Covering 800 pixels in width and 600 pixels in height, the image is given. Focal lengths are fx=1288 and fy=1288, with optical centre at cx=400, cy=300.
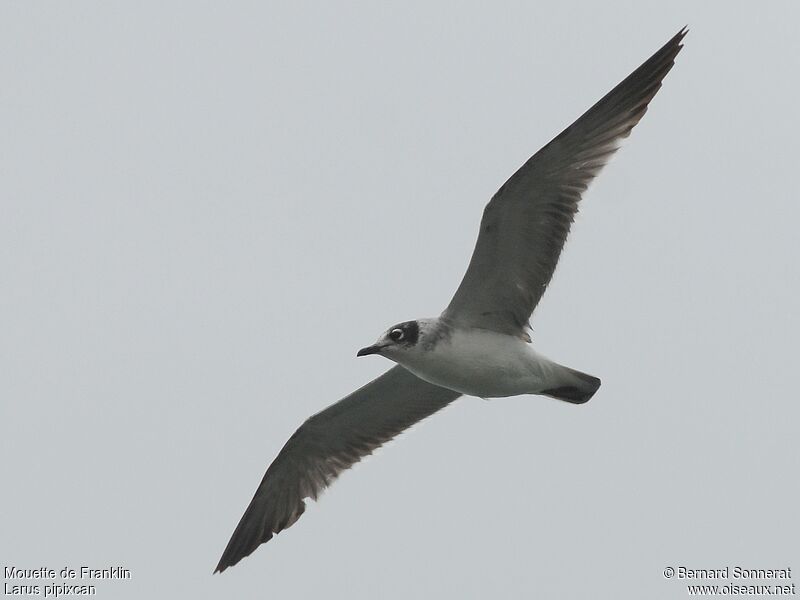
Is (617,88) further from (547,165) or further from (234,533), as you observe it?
(234,533)

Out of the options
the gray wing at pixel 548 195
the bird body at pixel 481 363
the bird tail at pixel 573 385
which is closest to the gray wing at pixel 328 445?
the bird body at pixel 481 363

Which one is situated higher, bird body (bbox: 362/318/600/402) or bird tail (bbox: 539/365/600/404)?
bird body (bbox: 362/318/600/402)

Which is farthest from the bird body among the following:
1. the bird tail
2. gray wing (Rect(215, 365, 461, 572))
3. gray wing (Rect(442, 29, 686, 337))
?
gray wing (Rect(215, 365, 461, 572))

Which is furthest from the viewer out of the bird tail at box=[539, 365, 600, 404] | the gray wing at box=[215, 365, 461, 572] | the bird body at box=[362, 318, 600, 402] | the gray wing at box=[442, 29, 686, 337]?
the gray wing at box=[215, 365, 461, 572]

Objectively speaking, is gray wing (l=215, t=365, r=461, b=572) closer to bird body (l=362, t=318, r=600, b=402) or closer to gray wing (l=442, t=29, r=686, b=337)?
bird body (l=362, t=318, r=600, b=402)

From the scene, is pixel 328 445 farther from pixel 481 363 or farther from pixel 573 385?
pixel 573 385

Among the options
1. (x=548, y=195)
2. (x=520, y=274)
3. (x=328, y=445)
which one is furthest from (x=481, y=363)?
(x=328, y=445)
